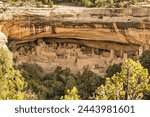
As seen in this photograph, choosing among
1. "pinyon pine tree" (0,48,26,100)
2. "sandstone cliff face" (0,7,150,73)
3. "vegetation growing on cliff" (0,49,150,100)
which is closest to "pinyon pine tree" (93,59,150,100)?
"vegetation growing on cliff" (0,49,150,100)

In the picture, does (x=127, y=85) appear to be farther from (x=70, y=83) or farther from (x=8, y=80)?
(x=70, y=83)

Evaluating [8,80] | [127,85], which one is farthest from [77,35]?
[127,85]

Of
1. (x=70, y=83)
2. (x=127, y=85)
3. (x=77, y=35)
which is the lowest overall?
(x=70, y=83)

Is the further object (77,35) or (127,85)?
(77,35)

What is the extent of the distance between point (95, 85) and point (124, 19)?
4161 millimetres

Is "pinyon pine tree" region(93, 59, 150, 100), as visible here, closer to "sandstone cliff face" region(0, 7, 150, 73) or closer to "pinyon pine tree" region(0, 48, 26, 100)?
"pinyon pine tree" region(0, 48, 26, 100)

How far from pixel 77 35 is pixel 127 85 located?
9.16m

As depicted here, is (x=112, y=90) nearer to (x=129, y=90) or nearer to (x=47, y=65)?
(x=129, y=90)

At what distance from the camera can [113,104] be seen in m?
10.8

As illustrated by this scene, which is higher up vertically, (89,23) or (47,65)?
(89,23)

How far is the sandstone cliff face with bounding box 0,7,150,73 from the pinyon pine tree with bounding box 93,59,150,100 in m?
6.65

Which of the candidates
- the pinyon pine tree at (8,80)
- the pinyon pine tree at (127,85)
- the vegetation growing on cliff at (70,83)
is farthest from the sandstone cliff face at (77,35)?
the pinyon pine tree at (127,85)

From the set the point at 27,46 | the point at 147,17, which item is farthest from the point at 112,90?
the point at 27,46

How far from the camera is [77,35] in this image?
24.3 metres
